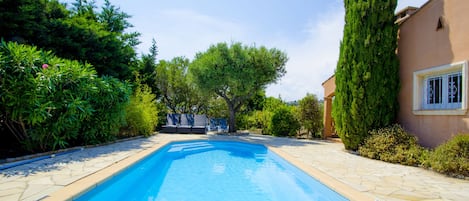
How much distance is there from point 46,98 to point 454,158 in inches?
420

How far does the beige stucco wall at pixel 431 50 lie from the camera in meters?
7.40

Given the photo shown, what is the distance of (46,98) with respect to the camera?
7238 mm

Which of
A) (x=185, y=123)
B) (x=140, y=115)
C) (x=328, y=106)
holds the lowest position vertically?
(x=185, y=123)

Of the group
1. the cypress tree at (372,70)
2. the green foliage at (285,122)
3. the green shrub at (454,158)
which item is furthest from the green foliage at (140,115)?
the green shrub at (454,158)

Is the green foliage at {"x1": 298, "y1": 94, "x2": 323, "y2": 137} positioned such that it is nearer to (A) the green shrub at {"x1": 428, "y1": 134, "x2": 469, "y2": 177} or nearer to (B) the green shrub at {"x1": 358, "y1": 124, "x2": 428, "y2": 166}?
(B) the green shrub at {"x1": 358, "y1": 124, "x2": 428, "y2": 166}

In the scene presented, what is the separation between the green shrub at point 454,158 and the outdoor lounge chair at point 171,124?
14.1 metres

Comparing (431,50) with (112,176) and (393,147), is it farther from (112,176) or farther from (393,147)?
(112,176)

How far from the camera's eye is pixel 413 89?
8859mm

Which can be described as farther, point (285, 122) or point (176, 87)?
point (176, 87)

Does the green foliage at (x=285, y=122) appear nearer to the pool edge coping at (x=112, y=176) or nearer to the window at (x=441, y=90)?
the window at (x=441, y=90)

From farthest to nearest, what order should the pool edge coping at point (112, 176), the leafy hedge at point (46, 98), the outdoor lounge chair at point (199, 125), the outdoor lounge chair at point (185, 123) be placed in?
1. the outdoor lounge chair at point (185, 123)
2. the outdoor lounge chair at point (199, 125)
3. the leafy hedge at point (46, 98)
4. the pool edge coping at point (112, 176)

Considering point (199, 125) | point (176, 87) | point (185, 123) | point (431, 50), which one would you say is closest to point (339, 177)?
point (431, 50)

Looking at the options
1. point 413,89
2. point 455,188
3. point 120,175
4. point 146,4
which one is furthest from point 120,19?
point 455,188

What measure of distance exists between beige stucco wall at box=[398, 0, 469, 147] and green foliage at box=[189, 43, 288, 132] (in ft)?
24.7
